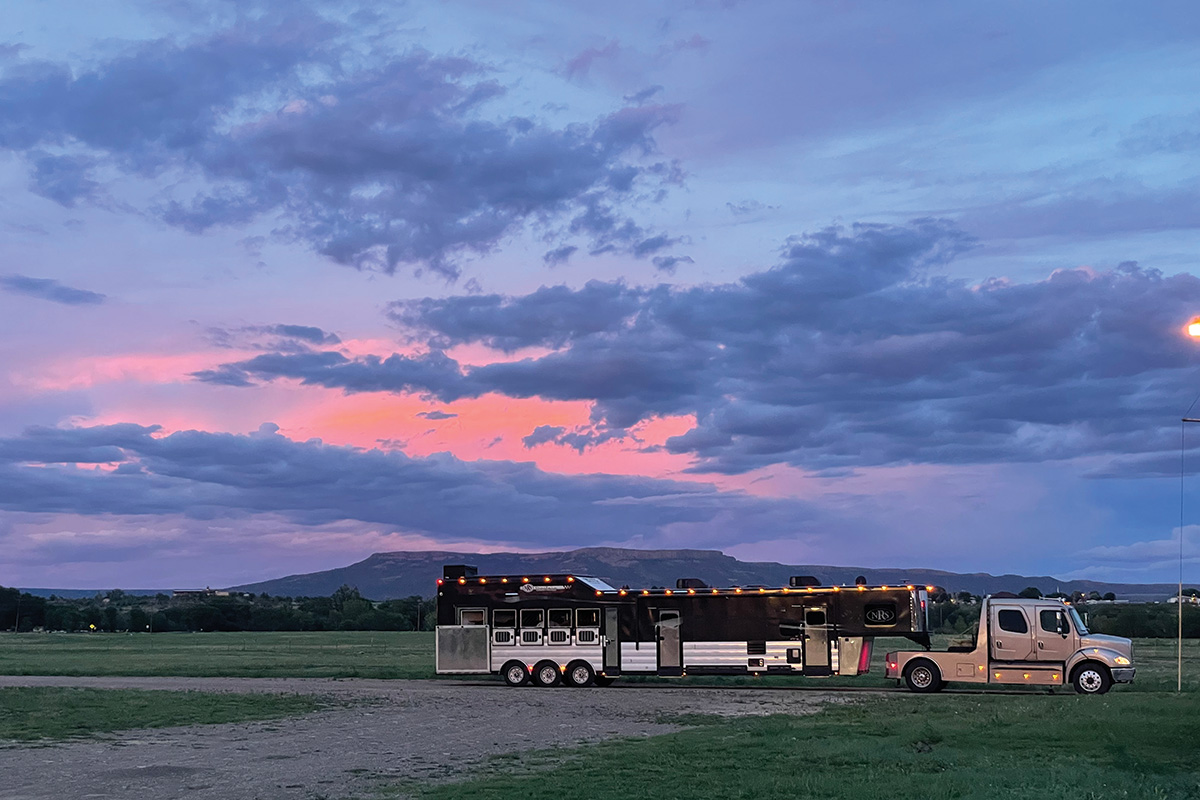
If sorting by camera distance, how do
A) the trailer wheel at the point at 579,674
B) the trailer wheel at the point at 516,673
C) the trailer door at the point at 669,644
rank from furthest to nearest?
the trailer wheel at the point at 516,673 < the trailer wheel at the point at 579,674 < the trailer door at the point at 669,644

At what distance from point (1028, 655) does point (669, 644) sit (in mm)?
10124

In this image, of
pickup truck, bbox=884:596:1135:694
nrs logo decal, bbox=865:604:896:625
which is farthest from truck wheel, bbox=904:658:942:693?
nrs logo decal, bbox=865:604:896:625

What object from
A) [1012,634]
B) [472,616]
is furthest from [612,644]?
[1012,634]

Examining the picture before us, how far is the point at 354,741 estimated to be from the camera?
2248 centimetres

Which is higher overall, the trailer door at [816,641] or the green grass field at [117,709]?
the trailer door at [816,641]

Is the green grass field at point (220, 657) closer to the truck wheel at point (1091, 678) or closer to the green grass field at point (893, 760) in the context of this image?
the truck wheel at point (1091, 678)

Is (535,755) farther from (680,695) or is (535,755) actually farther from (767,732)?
(680,695)

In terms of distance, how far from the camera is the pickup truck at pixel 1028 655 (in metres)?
32.0

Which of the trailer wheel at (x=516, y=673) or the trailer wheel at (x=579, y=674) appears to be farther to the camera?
the trailer wheel at (x=516, y=673)

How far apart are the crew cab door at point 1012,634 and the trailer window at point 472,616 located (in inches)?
585

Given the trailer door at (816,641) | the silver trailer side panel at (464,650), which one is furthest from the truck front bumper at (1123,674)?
the silver trailer side panel at (464,650)

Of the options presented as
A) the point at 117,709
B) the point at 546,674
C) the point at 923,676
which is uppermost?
the point at 923,676

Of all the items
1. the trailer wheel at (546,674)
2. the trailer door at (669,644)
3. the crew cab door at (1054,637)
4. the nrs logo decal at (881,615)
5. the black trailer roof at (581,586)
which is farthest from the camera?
the trailer wheel at (546,674)

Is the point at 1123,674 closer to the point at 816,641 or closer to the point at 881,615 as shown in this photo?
the point at 881,615
